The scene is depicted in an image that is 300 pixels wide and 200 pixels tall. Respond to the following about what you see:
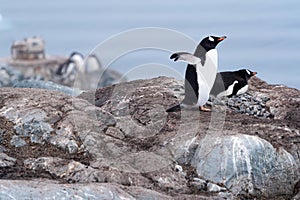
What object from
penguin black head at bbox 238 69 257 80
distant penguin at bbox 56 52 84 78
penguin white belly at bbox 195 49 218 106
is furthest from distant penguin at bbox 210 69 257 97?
distant penguin at bbox 56 52 84 78

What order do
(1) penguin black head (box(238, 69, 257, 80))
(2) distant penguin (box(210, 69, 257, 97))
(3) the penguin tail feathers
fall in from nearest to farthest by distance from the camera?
(3) the penguin tail feathers, (2) distant penguin (box(210, 69, 257, 97)), (1) penguin black head (box(238, 69, 257, 80))

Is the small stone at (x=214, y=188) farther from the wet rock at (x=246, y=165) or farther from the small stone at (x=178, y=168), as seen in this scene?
the small stone at (x=178, y=168)

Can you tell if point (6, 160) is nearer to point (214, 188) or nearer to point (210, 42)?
point (214, 188)

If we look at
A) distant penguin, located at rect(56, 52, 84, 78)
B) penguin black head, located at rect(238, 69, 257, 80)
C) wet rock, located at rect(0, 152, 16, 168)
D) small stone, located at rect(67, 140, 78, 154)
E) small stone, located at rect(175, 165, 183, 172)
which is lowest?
distant penguin, located at rect(56, 52, 84, 78)

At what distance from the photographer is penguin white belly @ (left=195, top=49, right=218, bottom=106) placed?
8664 millimetres

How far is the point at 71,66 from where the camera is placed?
33.2 meters

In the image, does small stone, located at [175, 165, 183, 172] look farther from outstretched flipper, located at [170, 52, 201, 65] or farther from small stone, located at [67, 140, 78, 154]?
outstretched flipper, located at [170, 52, 201, 65]

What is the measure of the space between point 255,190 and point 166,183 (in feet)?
3.26

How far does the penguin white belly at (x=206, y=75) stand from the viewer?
8664 millimetres

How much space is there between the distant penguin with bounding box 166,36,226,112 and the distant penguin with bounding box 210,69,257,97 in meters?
0.44

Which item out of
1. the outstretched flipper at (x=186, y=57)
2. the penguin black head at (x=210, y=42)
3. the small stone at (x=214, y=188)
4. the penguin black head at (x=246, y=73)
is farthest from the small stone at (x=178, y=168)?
the penguin black head at (x=246, y=73)

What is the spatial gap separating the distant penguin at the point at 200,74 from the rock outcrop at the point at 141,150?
0.60ft

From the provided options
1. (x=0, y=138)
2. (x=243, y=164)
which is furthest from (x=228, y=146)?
(x=0, y=138)

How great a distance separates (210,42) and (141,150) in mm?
2095
